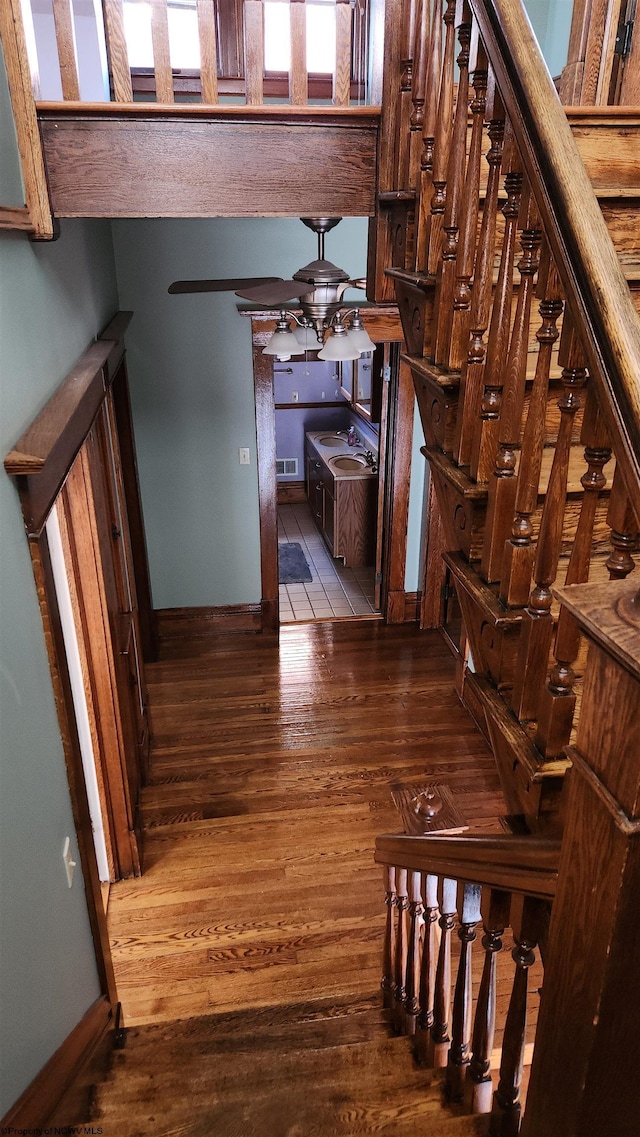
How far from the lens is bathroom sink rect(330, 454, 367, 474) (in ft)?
22.4

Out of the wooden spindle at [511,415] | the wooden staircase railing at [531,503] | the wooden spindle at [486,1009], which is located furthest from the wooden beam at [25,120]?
the wooden spindle at [486,1009]

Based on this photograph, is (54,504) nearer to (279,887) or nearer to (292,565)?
(279,887)

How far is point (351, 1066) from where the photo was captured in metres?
2.14

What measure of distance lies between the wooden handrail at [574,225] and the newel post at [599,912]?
21 cm

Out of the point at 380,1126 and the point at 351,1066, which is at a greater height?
the point at 380,1126

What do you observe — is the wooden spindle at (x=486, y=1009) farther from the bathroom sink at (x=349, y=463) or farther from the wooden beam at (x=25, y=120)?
the bathroom sink at (x=349, y=463)

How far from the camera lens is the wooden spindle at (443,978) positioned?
175cm

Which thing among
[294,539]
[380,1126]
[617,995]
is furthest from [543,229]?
[294,539]

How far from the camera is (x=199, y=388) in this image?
4.78 meters

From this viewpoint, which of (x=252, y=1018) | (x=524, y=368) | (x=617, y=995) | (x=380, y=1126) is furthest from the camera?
(x=252, y=1018)

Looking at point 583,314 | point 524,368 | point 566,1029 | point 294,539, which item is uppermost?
point 583,314

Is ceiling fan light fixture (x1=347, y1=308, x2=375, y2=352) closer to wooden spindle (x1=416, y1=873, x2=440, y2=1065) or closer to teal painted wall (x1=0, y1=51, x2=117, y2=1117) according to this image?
teal painted wall (x1=0, y1=51, x2=117, y2=1117)

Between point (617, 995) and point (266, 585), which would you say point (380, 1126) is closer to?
point (617, 995)

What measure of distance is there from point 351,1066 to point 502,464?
5.91ft
